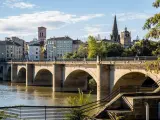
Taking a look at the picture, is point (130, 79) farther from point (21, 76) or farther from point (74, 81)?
point (21, 76)

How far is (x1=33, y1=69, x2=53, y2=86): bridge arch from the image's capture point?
98.4m

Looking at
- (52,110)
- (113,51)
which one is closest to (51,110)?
(52,110)

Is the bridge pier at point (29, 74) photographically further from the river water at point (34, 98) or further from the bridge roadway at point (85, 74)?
the river water at point (34, 98)

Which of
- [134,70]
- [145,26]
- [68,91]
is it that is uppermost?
[145,26]

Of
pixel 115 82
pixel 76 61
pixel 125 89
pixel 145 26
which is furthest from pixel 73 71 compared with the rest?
pixel 145 26

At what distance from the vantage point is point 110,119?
25.8 m

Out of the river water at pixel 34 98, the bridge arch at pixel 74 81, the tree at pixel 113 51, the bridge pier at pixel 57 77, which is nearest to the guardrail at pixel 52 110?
the river water at pixel 34 98

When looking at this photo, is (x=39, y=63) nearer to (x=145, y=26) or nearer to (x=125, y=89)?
(x=125, y=89)

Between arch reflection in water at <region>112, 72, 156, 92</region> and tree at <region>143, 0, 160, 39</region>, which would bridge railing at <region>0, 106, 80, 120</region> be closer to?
tree at <region>143, 0, 160, 39</region>

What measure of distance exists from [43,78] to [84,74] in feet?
72.7

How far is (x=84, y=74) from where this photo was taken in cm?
8050

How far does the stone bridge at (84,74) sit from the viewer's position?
182 feet

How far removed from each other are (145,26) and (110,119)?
7.39 m

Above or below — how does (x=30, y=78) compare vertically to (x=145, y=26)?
below
